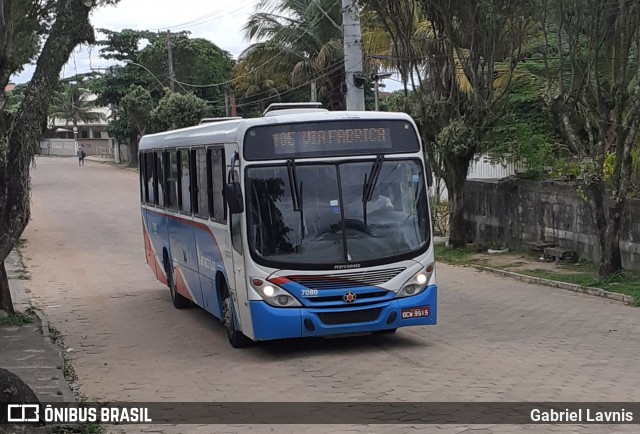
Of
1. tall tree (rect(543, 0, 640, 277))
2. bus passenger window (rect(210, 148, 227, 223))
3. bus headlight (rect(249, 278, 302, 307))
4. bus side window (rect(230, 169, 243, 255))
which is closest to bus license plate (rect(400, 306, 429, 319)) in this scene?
bus headlight (rect(249, 278, 302, 307))

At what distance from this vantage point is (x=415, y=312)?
Result: 10.5 metres

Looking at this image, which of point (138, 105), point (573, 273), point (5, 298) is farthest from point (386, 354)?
point (138, 105)

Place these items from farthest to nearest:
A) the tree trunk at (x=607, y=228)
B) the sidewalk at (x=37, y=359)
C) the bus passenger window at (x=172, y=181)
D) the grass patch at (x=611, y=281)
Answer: the tree trunk at (x=607, y=228), the grass patch at (x=611, y=281), the bus passenger window at (x=172, y=181), the sidewalk at (x=37, y=359)

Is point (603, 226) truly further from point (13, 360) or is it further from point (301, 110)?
point (13, 360)

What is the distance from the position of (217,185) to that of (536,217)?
10273mm

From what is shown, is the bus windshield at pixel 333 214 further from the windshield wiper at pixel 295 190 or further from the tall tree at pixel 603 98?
the tall tree at pixel 603 98

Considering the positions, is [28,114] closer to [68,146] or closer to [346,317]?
[346,317]

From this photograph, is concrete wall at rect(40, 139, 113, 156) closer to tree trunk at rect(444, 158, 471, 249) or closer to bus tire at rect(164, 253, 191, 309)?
tree trunk at rect(444, 158, 471, 249)

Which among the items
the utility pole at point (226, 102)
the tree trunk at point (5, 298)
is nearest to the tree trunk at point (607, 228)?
the tree trunk at point (5, 298)

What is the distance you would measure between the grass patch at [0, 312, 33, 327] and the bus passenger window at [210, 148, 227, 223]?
3929 millimetres

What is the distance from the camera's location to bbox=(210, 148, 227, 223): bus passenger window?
11.3m

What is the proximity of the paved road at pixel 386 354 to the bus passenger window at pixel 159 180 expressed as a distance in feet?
6.26

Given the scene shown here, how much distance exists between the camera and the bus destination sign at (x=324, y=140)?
1037cm

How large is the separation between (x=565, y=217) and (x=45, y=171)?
167 ft
